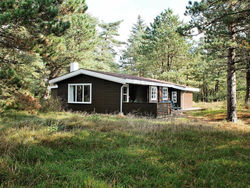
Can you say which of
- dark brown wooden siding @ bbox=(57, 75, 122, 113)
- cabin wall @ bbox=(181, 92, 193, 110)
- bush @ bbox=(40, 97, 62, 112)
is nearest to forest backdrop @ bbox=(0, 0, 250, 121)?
bush @ bbox=(40, 97, 62, 112)

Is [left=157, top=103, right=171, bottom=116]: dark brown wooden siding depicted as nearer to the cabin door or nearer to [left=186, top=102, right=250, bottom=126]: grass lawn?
[left=186, top=102, right=250, bottom=126]: grass lawn

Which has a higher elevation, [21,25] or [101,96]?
[21,25]

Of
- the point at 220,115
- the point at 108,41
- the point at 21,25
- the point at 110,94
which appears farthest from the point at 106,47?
the point at 21,25

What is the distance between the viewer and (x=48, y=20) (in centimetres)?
904

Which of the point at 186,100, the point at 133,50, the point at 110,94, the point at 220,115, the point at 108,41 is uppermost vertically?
the point at 108,41

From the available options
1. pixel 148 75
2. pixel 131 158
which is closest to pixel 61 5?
pixel 131 158

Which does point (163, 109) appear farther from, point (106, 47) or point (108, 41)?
point (108, 41)

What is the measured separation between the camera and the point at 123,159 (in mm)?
3854

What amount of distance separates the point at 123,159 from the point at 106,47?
3723 centimetres

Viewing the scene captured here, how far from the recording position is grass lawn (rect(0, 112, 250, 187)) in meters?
2.94

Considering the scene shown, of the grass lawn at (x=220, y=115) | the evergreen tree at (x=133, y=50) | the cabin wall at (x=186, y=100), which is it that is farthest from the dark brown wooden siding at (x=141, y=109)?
the evergreen tree at (x=133, y=50)

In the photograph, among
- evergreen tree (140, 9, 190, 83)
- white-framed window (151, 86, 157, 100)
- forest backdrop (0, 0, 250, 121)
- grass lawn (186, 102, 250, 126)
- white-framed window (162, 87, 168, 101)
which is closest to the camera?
forest backdrop (0, 0, 250, 121)

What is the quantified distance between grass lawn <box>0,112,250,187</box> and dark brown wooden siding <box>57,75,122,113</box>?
7.10 meters

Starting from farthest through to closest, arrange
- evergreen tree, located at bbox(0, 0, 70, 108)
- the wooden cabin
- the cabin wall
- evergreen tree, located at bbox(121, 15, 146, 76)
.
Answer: evergreen tree, located at bbox(121, 15, 146, 76)
the cabin wall
the wooden cabin
evergreen tree, located at bbox(0, 0, 70, 108)
